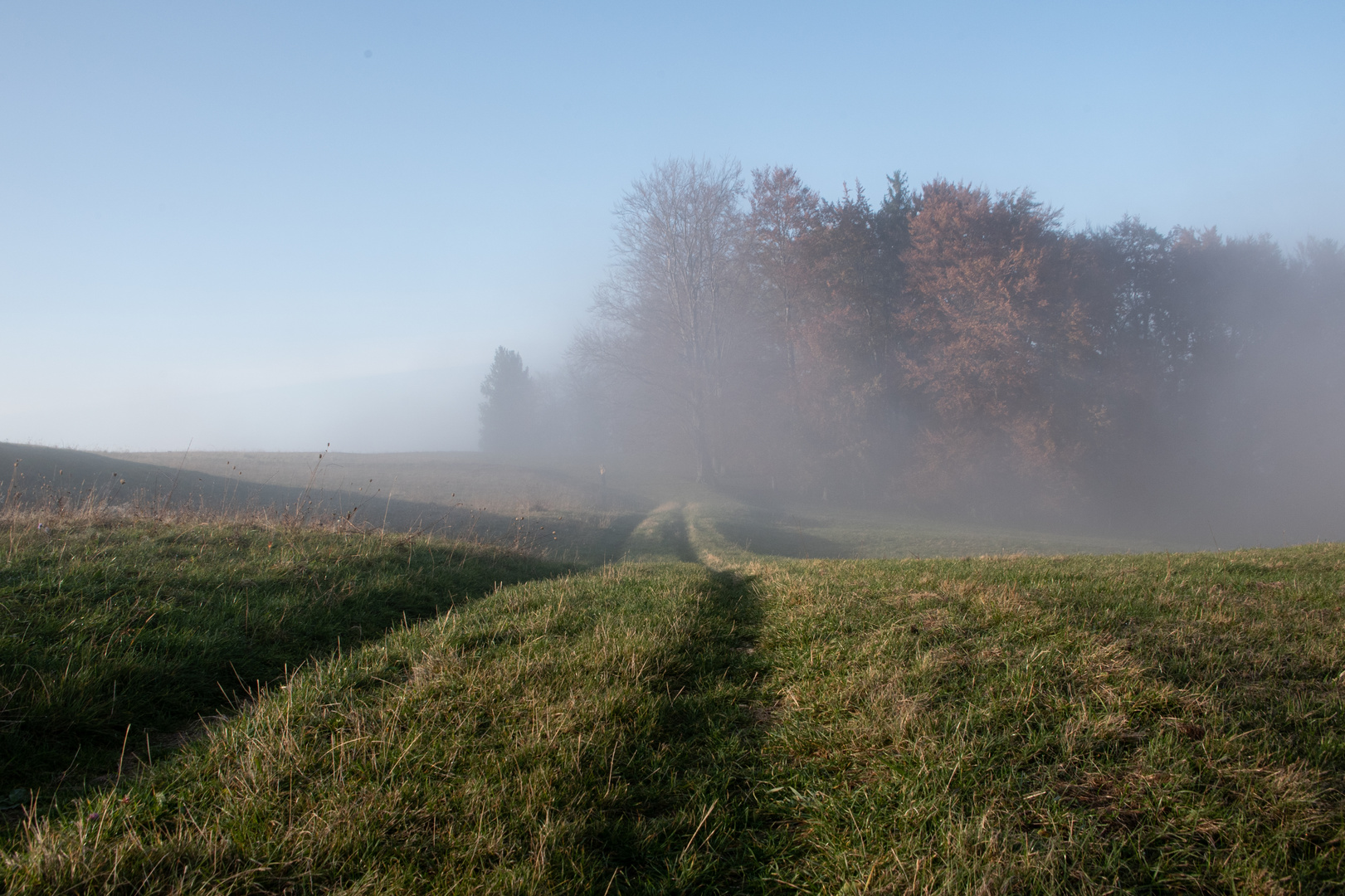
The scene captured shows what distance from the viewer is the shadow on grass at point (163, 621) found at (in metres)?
3.39

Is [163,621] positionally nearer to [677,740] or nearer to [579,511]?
[677,740]

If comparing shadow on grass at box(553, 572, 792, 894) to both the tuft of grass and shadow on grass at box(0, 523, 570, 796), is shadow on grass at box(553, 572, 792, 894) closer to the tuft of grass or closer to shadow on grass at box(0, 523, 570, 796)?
the tuft of grass

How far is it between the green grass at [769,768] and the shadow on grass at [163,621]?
280 mm

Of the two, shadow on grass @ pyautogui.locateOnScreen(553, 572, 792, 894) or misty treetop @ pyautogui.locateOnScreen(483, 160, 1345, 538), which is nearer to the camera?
shadow on grass @ pyautogui.locateOnScreen(553, 572, 792, 894)

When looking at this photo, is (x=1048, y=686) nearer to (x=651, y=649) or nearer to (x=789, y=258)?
(x=651, y=649)

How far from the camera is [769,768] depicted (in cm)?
303

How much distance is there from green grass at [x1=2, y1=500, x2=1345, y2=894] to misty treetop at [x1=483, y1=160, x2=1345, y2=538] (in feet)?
93.2

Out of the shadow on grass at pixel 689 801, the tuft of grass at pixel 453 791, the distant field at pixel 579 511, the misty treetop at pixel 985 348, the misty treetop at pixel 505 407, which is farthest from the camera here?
the misty treetop at pixel 505 407

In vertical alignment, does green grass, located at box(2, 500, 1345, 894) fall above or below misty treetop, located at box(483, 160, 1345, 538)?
below

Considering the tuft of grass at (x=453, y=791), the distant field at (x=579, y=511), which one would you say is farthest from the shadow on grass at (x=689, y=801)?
the distant field at (x=579, y=511)

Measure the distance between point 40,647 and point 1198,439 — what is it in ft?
150

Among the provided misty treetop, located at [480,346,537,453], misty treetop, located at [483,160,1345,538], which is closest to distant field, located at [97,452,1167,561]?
misty treetop, located at [483,160,1345,538]

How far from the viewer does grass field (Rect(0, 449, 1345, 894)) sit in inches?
86.0

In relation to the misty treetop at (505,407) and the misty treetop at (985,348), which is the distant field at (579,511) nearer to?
the misty treetop at (985,348)
